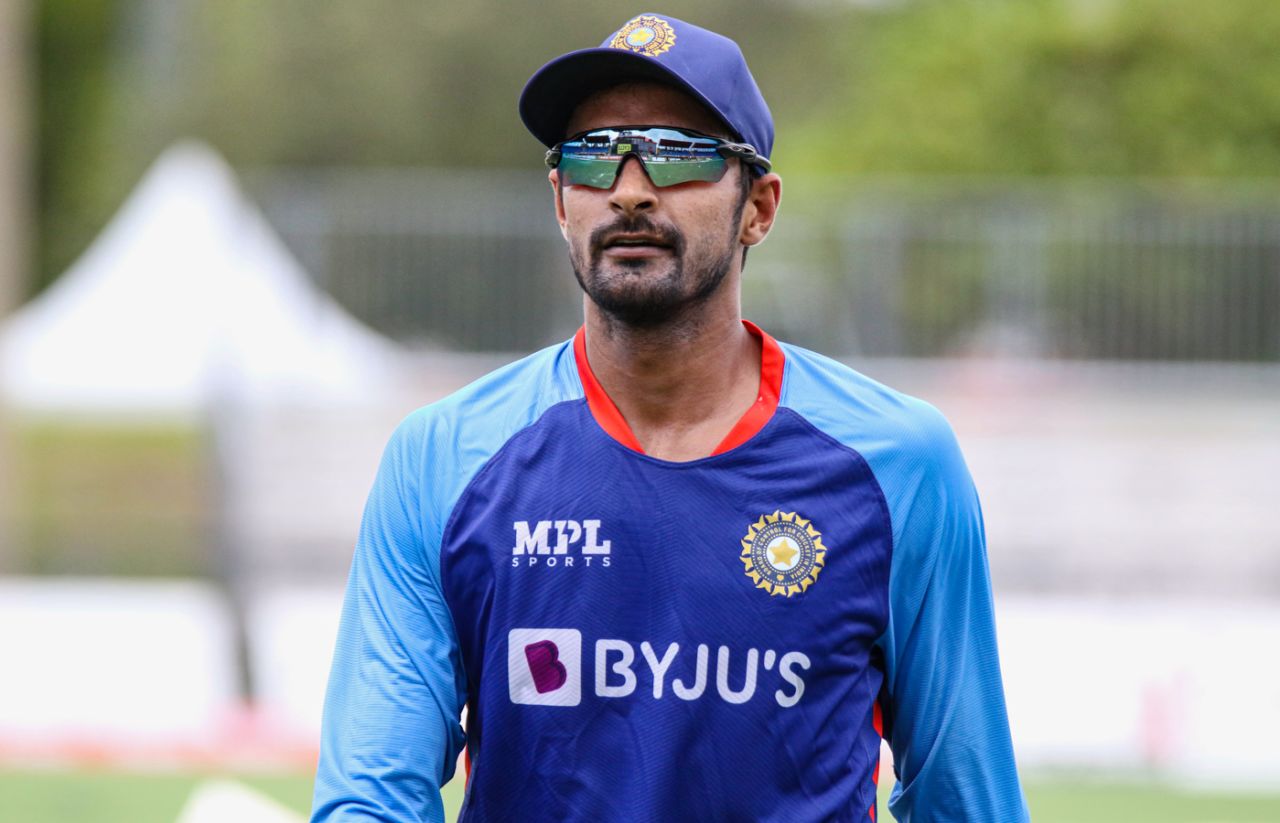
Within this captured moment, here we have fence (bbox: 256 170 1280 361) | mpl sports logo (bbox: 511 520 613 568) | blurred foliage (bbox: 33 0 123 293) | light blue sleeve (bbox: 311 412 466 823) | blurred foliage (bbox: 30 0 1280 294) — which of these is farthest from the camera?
blurred foliage (bbox: 33 0 123 293)

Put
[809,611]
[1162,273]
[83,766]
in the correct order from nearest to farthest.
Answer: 1. [809,611]
2. [83,766]
3. [1162,273]

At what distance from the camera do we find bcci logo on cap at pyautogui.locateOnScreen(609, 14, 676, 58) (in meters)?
2.76

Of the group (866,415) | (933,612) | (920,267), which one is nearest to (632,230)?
(866,415)

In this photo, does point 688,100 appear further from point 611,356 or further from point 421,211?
point 421,211

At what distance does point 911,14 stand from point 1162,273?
10974 millimetres

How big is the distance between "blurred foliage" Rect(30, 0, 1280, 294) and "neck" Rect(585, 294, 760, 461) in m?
17.2

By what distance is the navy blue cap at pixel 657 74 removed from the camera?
2.76 m

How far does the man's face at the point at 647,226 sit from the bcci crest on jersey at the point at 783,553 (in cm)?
37

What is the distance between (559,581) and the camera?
2725 millimetres

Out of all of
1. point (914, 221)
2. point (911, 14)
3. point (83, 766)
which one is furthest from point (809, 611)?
point (911, 14)

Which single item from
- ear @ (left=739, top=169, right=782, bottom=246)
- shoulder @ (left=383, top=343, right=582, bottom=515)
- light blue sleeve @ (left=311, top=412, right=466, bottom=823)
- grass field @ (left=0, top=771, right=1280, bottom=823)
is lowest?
grass field @ (left=0, top=771, right=1280, bottom=823)

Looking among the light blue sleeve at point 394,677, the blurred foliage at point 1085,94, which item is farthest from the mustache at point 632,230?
the blurred foliage at point 1085,94


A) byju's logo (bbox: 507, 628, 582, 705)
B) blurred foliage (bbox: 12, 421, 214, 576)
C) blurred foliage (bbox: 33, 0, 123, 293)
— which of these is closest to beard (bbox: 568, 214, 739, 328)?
byju's logo (bbox: 507, 628, 582, 705)

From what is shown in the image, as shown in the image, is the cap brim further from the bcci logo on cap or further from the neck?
the neck
